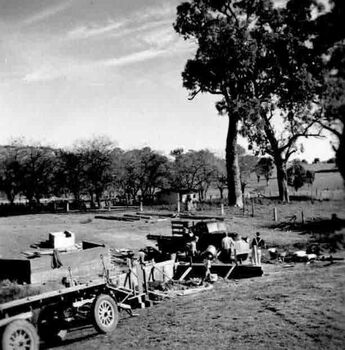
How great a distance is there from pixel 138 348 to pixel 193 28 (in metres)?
33.5

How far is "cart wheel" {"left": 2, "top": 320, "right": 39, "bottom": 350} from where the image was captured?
8.17 m

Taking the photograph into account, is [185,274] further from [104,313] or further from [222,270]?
[104,313]

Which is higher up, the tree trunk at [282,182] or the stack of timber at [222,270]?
the tree trunk at [282,182]

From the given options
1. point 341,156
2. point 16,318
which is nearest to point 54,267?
point 16,318

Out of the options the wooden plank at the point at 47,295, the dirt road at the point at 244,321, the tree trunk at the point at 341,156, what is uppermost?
the tree trunk at the point at 341,156

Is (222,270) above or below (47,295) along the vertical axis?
below

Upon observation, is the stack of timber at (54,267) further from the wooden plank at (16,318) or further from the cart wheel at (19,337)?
the cart wheel at (19,337)

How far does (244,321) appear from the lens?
11070 millimetres

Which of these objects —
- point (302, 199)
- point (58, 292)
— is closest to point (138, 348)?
point (58, 292)

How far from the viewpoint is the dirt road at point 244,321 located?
948cm

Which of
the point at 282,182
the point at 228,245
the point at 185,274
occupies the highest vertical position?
the point at 282,182

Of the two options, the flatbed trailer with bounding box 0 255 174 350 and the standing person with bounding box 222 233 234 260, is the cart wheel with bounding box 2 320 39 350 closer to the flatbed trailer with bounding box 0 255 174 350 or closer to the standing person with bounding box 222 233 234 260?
the flatbed trailer with bounding box 0 255 174 350

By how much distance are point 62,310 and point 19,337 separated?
6.25 feet

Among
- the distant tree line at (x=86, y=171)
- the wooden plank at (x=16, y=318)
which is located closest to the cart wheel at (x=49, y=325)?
the wooden plank at (x=16, y=318)
